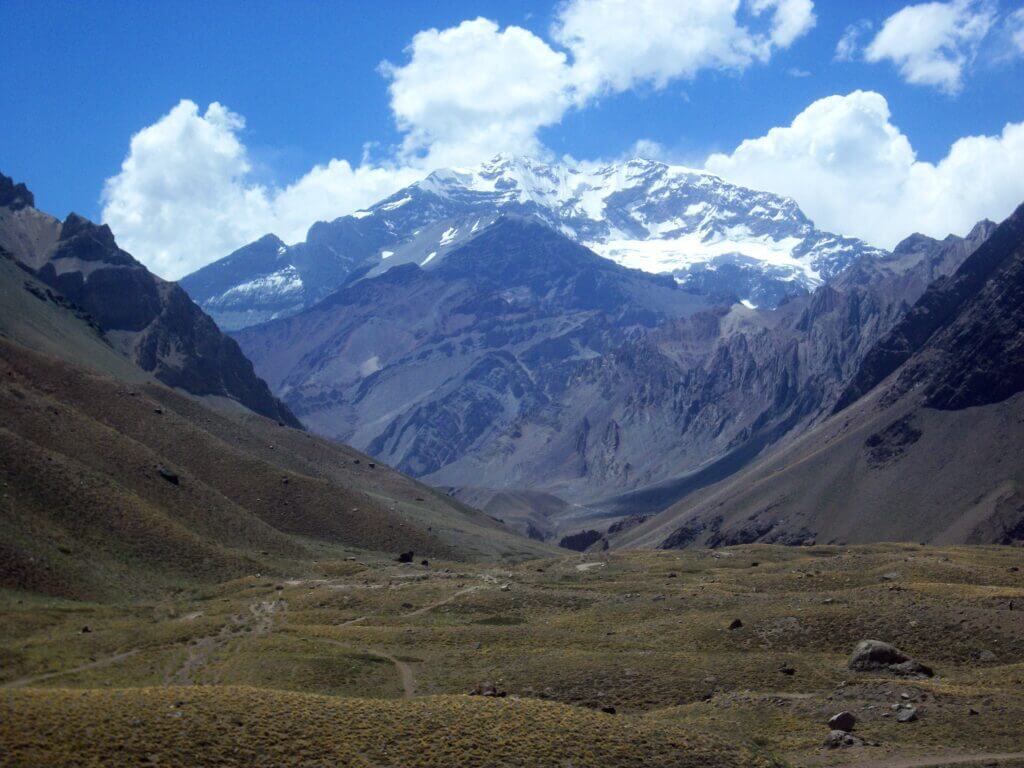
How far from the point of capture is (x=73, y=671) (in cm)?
5234

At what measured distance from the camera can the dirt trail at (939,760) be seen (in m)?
36.9

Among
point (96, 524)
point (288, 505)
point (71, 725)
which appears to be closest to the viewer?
point (71, 725)

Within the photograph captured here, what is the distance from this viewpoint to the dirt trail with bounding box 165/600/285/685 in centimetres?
5197

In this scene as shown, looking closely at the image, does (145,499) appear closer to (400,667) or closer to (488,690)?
(400,667)

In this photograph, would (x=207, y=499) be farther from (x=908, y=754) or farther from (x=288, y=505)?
(x=908, y=754)

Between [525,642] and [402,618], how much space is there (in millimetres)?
12811

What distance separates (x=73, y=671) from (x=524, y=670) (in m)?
24.0

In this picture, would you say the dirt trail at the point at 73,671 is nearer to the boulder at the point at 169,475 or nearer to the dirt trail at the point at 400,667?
the dirt trail at the point at 400,667

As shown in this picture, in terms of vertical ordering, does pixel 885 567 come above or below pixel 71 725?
below

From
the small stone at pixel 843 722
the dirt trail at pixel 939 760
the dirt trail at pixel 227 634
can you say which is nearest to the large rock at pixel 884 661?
the small stone at pixel 843 722

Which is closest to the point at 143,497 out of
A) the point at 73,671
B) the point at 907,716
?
the point at 73,671

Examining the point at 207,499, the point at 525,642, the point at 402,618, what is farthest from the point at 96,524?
the point at 525,642

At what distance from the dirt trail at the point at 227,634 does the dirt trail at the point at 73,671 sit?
12.3 ft

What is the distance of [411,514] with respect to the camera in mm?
173875
